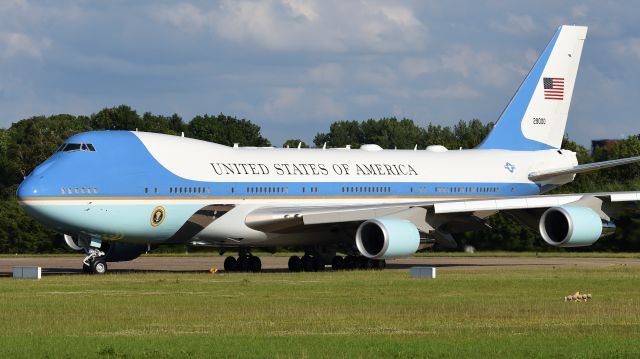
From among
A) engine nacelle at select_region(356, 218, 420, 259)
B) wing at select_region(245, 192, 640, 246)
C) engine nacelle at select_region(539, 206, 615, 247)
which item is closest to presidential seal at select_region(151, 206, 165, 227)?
wing at select_region(245, 192, 640, 246)

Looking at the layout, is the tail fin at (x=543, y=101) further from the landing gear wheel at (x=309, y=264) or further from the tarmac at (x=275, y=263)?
the landing gear wheel at (x=309, y=264)

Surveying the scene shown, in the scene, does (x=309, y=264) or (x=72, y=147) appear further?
(x=309, y=264)

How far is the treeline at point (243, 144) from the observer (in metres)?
59.5

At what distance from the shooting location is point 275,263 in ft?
171

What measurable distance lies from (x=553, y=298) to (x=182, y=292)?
9.28m

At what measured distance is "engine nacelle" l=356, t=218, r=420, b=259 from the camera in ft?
133

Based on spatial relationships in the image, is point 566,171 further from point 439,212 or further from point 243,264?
point 243,264

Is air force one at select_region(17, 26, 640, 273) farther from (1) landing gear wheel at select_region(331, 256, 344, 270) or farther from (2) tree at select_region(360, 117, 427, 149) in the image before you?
(2) tree at select_region(360, 117, 427, 149)

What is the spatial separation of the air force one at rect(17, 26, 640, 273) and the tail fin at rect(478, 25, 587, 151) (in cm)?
298

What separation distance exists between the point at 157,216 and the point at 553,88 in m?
20.9

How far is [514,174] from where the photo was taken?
5116cm

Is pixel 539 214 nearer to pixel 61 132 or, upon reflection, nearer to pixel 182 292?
pixel 182 292

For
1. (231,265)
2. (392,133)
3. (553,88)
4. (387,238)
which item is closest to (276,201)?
(231,265)

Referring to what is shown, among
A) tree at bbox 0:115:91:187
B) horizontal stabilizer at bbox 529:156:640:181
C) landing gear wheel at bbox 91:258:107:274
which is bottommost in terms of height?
landing gear wheel at bbox 91:258:107:274
